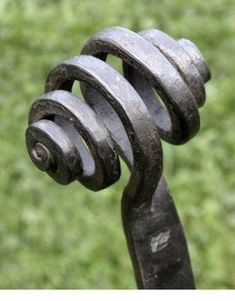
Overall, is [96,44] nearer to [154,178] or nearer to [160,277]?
[154,178]

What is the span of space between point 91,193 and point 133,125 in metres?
1.92

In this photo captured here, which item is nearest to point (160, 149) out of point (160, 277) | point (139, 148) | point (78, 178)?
point (139, 148)

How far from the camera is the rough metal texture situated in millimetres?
1005

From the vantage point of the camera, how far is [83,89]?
1.12m

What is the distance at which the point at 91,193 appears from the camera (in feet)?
9.46

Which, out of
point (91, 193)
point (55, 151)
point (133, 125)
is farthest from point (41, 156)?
point (91, 193)

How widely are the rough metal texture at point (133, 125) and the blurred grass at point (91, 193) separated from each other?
150 centimetres

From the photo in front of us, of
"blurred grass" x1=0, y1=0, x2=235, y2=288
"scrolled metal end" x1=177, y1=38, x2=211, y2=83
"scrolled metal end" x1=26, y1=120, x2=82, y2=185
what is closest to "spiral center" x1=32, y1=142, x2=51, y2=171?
"scrolled metal end" x1=26, y1=120, x2=82, y2=185

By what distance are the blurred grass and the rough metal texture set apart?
1503mm

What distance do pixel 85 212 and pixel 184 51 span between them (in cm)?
180

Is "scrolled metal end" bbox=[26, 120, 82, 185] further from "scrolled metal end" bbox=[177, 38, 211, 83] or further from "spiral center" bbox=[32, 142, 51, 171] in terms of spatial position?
"scrolled metal end" bbox=[177, 38, 211, 83]

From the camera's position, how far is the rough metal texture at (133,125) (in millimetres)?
1005

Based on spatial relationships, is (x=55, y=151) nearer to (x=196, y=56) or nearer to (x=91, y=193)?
(x=196, y=56)

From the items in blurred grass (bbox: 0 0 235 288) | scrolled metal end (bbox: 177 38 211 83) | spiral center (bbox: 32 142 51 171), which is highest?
scrolled metal end (bbox: 177 38 211 83)
